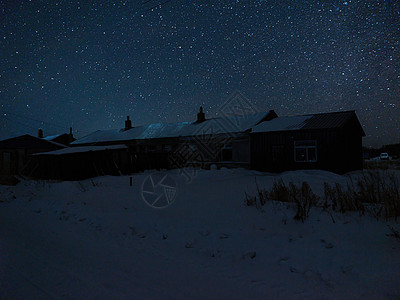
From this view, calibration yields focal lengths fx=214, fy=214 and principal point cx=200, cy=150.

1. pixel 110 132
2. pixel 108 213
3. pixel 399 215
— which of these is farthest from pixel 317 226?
pixel 110 132

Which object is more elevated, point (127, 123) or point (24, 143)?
point (127, 123)

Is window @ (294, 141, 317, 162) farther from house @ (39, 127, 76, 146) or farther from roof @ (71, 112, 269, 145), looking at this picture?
house @ (39, 127, 76, 146)

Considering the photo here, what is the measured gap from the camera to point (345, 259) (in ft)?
10.3

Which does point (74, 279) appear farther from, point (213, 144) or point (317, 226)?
point (213, 144)

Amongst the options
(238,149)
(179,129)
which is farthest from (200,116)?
(238,149)

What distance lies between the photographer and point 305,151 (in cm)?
1521

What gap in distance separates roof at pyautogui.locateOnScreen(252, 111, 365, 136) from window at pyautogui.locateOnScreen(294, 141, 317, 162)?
43.6 inches

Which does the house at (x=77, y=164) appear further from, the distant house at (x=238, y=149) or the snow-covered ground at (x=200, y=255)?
the snow-covered ground at (x=200, y=255)

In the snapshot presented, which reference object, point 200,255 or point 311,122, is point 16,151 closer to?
point 200,255

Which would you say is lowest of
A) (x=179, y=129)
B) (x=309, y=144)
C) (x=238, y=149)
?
(x=238, y=149)

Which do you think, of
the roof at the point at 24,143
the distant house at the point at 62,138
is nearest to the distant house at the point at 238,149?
the roof at the point at 24,143

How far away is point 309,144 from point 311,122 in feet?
6.12

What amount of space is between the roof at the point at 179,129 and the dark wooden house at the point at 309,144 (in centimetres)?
244

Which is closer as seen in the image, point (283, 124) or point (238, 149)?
point (283, 124)
